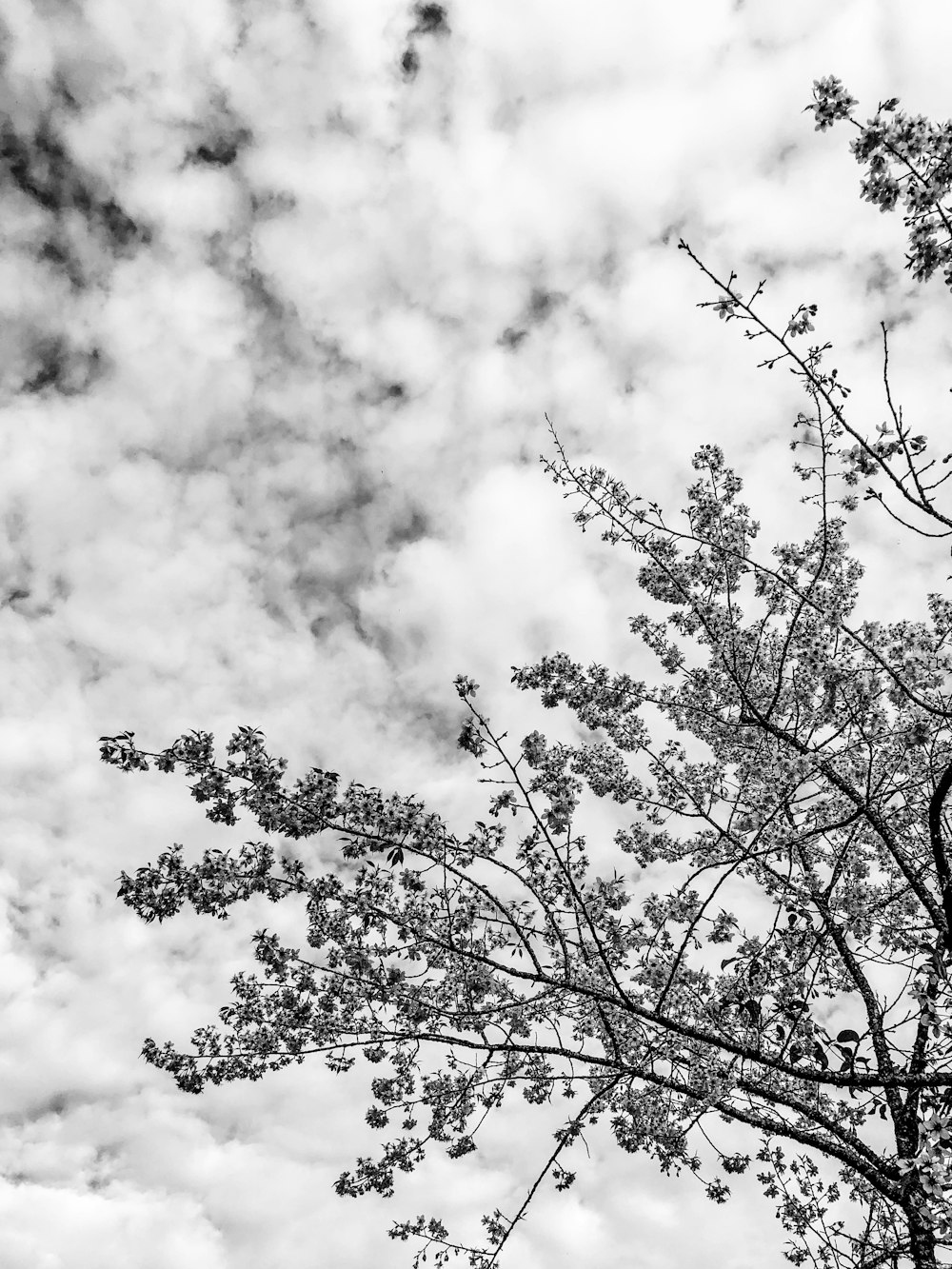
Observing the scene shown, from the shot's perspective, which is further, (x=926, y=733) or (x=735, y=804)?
(x=735, y=804)

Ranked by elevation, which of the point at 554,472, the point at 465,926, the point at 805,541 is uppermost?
the point at 805,541

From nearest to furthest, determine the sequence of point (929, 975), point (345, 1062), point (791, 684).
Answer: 1. point (929, 975)
2. point (345, 1062)
3. point (791, 684)

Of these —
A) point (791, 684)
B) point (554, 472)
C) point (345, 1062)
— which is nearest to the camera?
point (345, 1062)

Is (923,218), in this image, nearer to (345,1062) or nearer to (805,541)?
(805,541)

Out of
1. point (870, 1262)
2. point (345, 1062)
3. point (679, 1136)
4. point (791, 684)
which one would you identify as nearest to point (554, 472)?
point (791, 684)

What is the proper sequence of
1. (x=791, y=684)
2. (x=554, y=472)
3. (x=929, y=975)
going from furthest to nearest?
(x=791, y=684), (x=554, y=472), (x=929, y=975)

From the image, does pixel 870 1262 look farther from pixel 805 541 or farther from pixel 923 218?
pixel 923 218

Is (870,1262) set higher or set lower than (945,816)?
lower

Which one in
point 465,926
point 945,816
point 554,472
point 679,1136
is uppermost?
point 554,472

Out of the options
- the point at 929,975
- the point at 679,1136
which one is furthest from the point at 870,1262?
the point at 929,975

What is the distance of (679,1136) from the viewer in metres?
7.81

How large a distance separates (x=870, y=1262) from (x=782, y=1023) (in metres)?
2.96

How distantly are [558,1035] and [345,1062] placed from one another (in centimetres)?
213

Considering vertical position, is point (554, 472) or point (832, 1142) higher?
point (554, 472)
